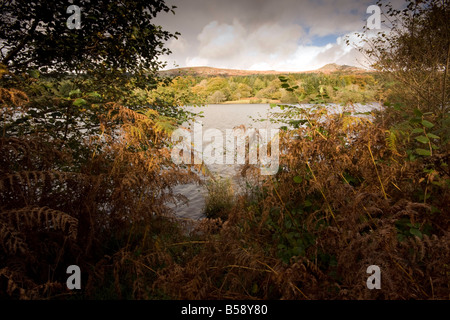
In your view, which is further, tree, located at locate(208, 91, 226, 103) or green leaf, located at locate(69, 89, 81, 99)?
tree, located at locate(208, 91, 226, 103)

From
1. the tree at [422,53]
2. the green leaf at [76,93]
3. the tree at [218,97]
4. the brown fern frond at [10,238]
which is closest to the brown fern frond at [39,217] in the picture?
the brown fern frond at [10,238]

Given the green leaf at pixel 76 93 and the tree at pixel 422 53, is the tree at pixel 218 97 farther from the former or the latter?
the green leaf at pixel 76 93

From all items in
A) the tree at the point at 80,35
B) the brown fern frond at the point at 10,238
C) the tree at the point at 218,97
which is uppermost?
the tree at the point at 218,97

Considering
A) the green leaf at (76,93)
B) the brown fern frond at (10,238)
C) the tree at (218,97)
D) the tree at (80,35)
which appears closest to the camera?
the brown fern frond at (10,238)

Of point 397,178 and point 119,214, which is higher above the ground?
point 397,178

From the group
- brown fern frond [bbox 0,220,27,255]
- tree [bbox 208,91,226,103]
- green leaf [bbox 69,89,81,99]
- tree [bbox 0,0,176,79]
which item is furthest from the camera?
tree [bbox 208,91,226,103]

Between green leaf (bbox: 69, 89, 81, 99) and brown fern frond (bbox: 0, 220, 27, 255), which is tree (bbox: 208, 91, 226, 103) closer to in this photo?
green leaf (bbox: 69, 89, 81, 99)

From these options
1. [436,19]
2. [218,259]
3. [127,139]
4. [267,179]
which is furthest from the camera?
[436,19]

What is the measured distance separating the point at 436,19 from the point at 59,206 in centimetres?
728

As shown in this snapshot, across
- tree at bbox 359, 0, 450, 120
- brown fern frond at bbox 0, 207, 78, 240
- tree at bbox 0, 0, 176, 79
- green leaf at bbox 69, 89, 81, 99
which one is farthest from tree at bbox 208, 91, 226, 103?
brown fern frond at bbox 0, 207, 78, 240

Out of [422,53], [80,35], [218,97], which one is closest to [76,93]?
[80,35]

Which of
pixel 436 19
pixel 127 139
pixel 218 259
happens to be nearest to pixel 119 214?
pixel 127 139

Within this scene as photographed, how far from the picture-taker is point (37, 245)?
2.26m

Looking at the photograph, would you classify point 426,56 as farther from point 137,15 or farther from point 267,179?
point 137,15
